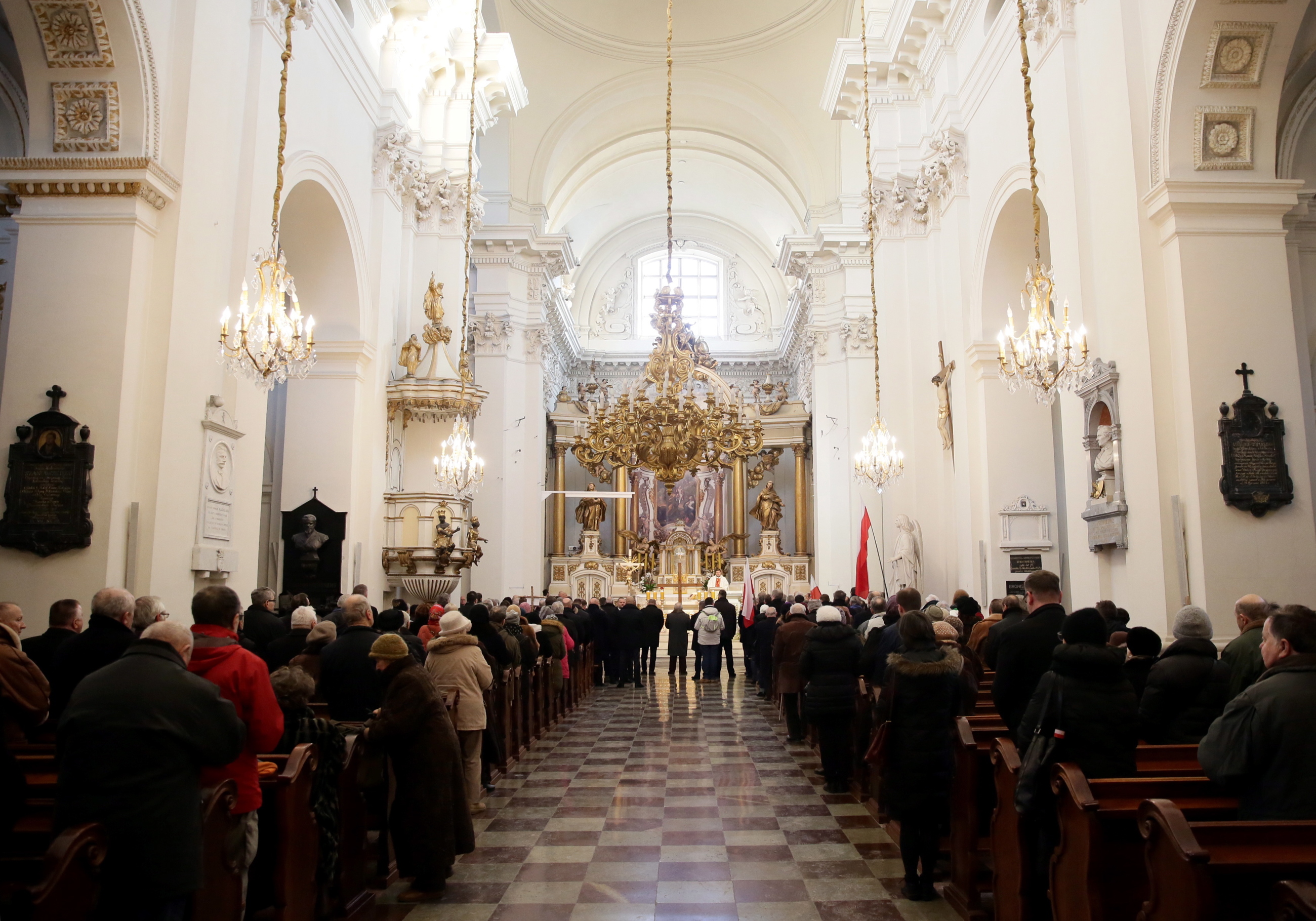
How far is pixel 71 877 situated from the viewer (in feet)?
9.07

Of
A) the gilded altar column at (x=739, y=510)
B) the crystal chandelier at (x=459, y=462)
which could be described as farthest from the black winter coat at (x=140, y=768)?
the gilded altar column at (x=739, y=510)

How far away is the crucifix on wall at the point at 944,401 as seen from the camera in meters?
14.0

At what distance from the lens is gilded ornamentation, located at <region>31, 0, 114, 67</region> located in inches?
296

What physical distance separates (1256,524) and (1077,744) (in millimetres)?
4861

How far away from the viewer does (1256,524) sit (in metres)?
7.60

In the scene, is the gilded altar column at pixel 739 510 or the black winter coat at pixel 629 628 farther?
the gilded altar column at pixel 739 510

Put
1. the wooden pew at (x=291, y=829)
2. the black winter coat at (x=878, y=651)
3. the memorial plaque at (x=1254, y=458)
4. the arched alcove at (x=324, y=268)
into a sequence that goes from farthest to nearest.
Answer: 1. the arched alcove at (x=324, y=268)
2. the memorial plaque at (x=1254, y=458)
3. the black winter coat at (x=878, y=651)
4. the wooden pew at (x=291, y=829)

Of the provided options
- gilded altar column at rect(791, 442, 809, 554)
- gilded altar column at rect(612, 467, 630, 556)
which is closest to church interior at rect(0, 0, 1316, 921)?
gilded altar column at rect(791, 442, 809, 554)

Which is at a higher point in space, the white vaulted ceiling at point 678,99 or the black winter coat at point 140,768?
the white vaulted ceiling at point 678,99

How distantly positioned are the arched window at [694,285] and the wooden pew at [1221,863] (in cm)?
3081

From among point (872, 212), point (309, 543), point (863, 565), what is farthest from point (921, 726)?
point (872, 212)

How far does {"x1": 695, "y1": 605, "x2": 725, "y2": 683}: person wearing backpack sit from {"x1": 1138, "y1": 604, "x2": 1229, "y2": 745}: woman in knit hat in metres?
10.1

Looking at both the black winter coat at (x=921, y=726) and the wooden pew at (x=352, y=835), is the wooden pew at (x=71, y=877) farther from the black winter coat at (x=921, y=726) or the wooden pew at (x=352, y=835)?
the black winter coat at (x=921, y=726)

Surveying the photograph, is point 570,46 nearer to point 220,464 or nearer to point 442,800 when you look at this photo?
point 220,464
